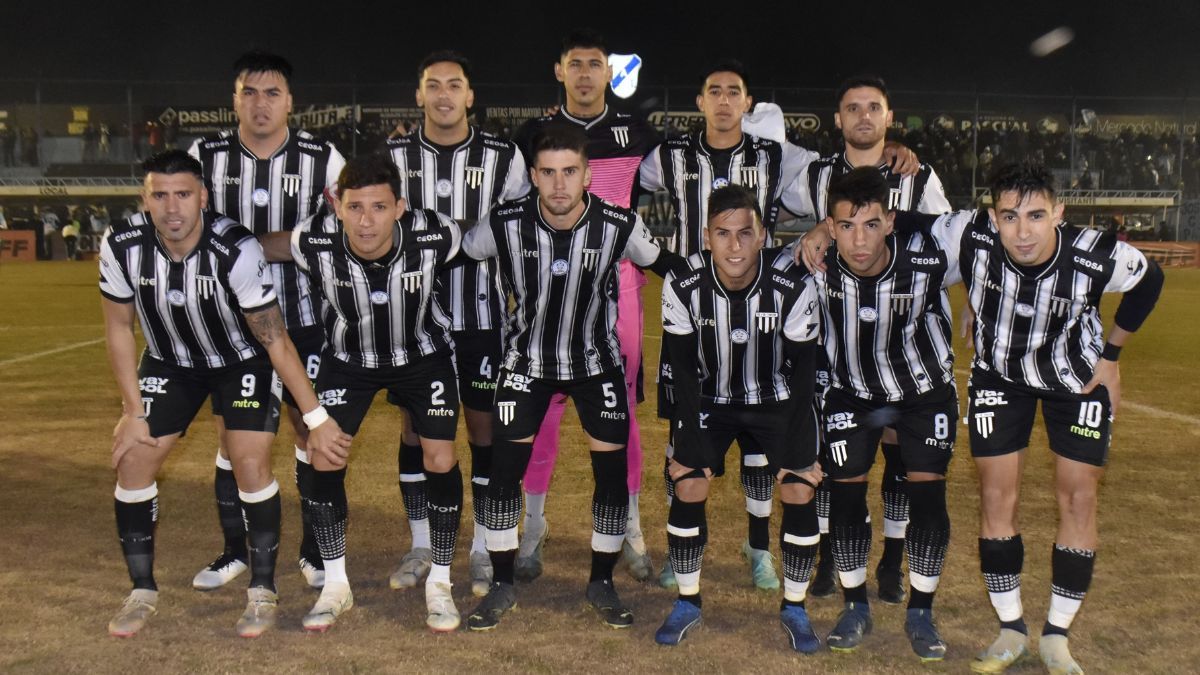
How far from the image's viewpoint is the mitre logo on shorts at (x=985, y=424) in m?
3.98

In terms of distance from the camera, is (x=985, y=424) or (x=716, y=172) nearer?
(x=985, y=424)

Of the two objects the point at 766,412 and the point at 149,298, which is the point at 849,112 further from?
the point at 149,298

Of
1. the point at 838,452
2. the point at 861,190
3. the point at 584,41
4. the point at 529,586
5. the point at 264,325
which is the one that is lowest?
the point at 529,586

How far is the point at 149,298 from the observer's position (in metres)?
4.28

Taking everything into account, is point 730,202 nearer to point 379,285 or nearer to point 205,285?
point 379,285

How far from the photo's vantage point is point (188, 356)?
439cm

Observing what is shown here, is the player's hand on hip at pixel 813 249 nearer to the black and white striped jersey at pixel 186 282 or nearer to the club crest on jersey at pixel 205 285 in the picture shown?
the black and white striped jersey at pixel 186 282

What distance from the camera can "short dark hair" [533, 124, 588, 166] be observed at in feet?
14.4

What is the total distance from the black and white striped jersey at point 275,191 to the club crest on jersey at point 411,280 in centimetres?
71

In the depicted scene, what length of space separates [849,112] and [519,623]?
8.77 feet

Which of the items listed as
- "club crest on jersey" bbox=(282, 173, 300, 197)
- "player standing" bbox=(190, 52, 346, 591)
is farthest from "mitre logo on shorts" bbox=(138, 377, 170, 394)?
"club crest on jersey" bbox=(282, 173, 300, 197)

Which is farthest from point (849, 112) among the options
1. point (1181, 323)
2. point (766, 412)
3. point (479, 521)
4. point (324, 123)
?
point (324, 123)

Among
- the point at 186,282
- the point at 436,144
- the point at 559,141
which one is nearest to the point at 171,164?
the point at 186,282

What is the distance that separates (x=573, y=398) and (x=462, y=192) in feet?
3.94
